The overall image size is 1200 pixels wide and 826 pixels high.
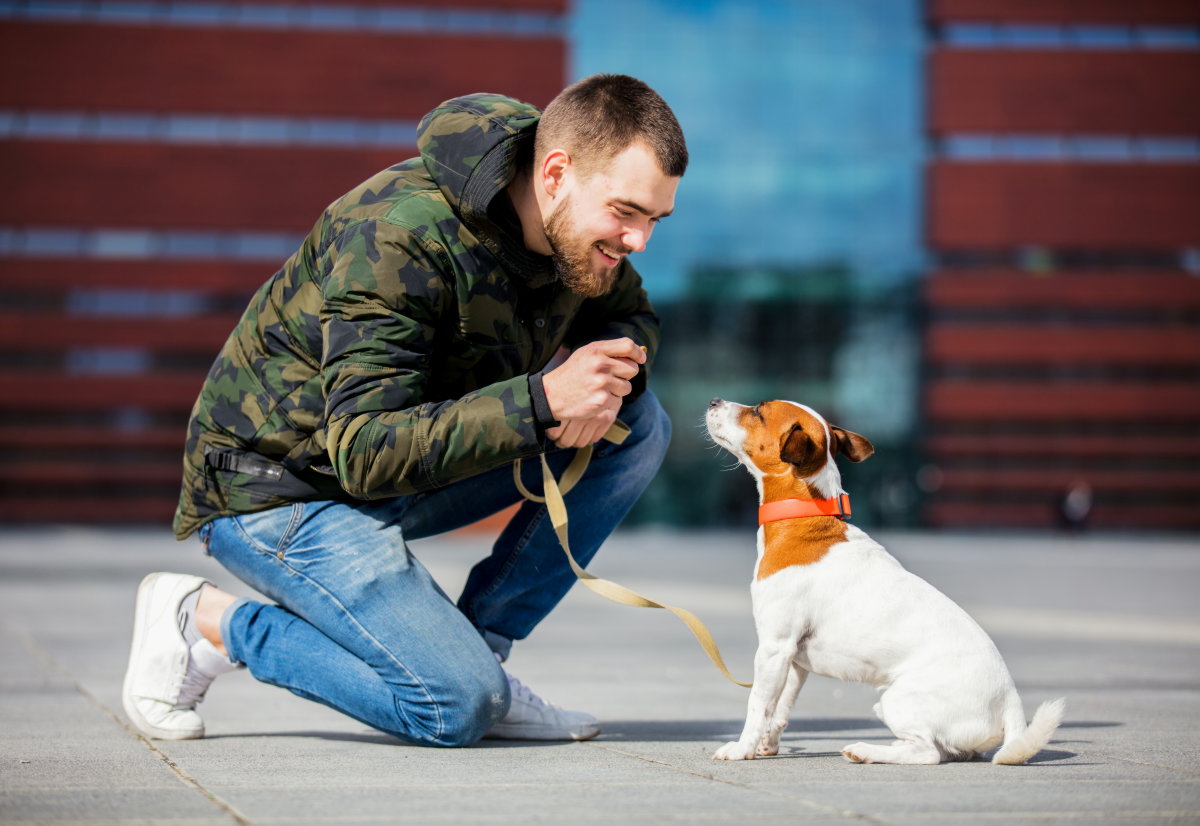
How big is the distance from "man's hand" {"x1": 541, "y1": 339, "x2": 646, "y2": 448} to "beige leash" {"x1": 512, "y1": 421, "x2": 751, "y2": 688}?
1.52ft

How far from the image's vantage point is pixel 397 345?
3689mm

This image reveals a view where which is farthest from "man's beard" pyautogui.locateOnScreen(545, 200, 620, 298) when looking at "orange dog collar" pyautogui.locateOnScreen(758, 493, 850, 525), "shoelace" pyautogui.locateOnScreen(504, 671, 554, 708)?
"shoelace" pyautogui.locateOnScreen(504, 671, 554, 708)

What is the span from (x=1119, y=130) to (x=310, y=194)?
27465mm

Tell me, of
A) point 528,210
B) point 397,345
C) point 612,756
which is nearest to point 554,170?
point 528,210

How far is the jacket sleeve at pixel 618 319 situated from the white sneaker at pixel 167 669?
58.5 inches

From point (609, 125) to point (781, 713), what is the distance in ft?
5.55

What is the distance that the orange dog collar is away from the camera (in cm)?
400

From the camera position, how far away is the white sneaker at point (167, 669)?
4.22 m

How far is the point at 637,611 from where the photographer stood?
38.4ft

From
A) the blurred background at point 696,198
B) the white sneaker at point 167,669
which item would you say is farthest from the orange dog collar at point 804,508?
the blurred background at point 696,198

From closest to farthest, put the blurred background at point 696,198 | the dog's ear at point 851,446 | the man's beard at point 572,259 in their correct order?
the man's beard at point 572,259 → the dog's ear at point 851,446 → the blurred background at point 696,198

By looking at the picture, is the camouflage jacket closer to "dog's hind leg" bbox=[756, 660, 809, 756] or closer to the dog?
the dog

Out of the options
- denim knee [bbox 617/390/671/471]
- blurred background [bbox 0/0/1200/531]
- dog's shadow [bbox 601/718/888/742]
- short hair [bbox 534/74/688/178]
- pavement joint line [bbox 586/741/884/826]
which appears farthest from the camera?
blurred background [bbox 0/0/1200/531]

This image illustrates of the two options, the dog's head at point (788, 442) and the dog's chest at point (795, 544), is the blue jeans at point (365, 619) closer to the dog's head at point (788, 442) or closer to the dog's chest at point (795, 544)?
the dog's head at point (788, 442)
